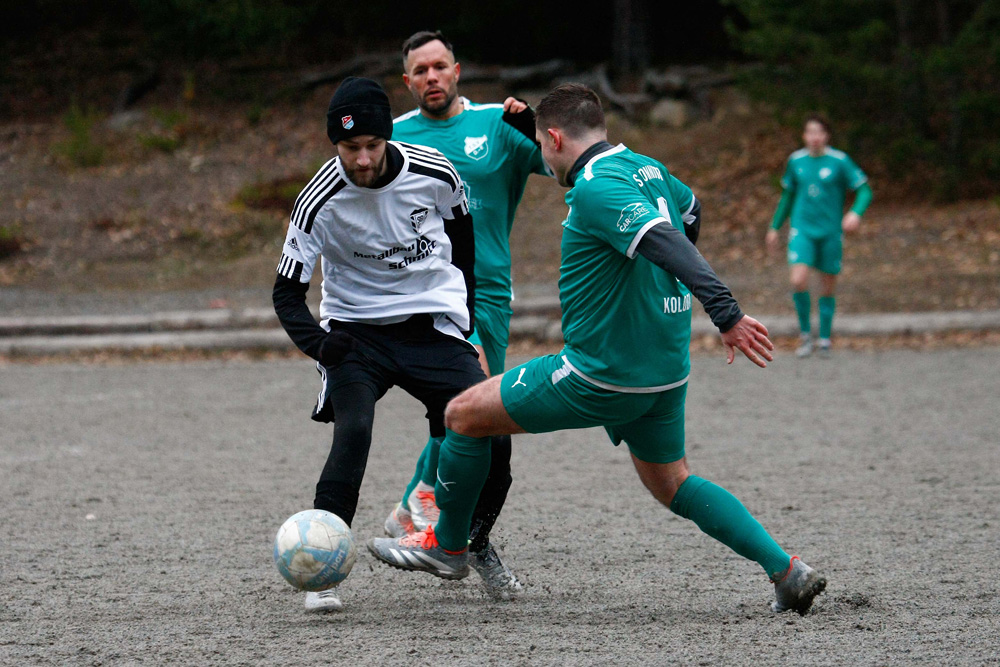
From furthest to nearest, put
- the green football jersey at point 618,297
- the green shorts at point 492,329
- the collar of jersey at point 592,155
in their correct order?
the green shorts at point 492,329 < the collar of jersey at point 592,155 < the green football jersey at point 618,297

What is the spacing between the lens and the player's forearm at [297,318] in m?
4.34

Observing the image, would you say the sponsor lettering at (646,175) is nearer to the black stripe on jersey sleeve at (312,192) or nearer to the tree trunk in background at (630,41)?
the black stripe on jersey sleeve at (312,192)

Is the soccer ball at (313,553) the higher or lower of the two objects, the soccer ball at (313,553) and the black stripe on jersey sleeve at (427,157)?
the lower

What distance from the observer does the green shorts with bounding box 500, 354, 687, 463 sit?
153 inches

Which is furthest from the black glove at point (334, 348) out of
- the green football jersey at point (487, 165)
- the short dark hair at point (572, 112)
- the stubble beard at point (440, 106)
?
the stubble beard at point (440, 106)

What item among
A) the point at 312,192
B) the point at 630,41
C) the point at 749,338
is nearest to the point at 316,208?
the point at 312,192

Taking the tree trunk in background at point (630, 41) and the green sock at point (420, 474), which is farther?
the tree trunk in background at point (630, 41)

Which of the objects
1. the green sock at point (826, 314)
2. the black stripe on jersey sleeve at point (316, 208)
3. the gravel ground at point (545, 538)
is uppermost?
the black stripe on jersey sleeve at point (316, 208)

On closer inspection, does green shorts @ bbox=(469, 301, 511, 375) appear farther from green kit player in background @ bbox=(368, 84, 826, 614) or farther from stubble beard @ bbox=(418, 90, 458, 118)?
green kit player in background @ bbox=(368, 84, 826, 614)

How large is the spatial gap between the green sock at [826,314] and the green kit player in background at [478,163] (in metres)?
5.94

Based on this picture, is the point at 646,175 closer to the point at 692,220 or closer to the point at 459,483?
the point at 692,220

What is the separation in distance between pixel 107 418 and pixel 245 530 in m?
3.54

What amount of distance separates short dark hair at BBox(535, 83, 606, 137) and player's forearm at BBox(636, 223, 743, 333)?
53 centimetres

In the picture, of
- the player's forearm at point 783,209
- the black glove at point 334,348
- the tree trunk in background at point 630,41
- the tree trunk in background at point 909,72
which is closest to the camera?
the black glove at point 334,348
